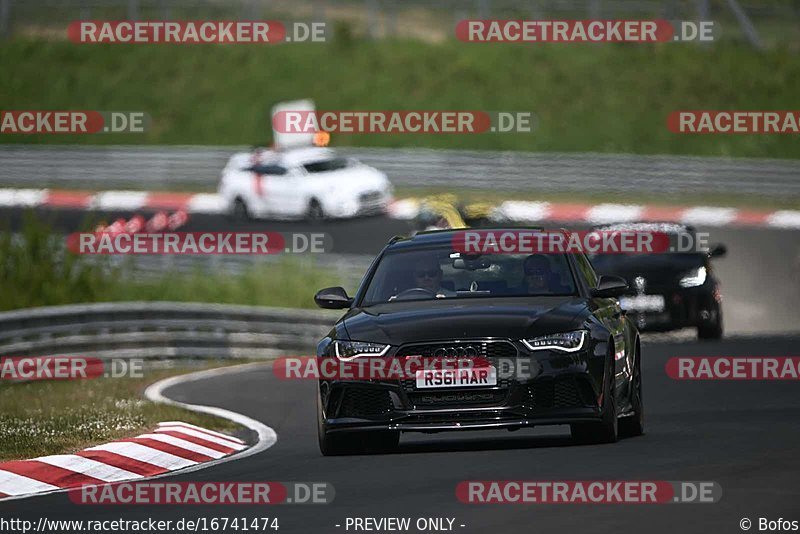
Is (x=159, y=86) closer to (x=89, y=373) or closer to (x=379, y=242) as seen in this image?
(x=379, y=242)

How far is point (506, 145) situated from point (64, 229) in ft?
44.6

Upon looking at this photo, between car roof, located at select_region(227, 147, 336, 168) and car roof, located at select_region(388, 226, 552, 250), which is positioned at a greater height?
car roof, located at select_region(227, 147, 336, 168)

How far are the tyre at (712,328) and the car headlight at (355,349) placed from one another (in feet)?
42.5

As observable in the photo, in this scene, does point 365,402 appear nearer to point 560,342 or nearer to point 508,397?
point 508,397

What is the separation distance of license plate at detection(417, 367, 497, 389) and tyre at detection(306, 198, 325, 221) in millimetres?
29569

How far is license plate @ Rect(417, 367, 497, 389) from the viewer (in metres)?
12.2

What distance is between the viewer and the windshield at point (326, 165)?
42844 millimetres

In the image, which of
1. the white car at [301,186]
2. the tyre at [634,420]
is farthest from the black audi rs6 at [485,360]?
the white car at [301,186]

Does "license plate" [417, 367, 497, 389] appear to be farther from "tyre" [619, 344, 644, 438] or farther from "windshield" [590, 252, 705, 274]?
"windshield" [590, 252, 705, 274]

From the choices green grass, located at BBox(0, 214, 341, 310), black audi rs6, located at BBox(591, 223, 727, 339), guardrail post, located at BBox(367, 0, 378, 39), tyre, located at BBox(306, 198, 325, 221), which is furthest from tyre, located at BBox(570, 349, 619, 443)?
guardrail post, located at BBox(367, 0, 378, 39)

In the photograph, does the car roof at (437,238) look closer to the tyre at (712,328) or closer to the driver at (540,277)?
the driver at (540,277)

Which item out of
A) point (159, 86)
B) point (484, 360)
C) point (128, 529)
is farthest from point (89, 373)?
point (159, 86)

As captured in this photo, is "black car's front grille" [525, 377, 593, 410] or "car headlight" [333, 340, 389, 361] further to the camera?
"car headlight" [333, 340, 389, 361]

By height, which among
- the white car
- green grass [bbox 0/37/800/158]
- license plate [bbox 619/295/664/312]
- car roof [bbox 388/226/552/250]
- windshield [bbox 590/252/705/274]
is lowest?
car roof [bbox 388/226/552/250]
